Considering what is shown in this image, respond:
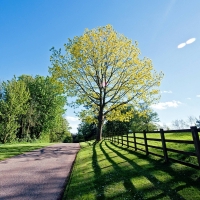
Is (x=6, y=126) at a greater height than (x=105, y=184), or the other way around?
(x=6, y=126)

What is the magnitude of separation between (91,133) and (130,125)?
17712 mm

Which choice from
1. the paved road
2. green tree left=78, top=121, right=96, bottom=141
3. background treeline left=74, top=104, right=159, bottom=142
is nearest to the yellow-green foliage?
the paved road

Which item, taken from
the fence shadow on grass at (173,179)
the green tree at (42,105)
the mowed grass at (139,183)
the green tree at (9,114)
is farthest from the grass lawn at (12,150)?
the green tree at (42,105)

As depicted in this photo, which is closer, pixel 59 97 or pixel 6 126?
pixel 6 126

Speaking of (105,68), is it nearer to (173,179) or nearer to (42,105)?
(173,179)

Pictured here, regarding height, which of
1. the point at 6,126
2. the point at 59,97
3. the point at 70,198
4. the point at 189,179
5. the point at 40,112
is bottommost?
the point at 70,198

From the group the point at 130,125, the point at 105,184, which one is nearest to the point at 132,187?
the point at 105,184

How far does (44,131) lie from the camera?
48.1 m

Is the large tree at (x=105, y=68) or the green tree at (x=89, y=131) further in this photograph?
the green tree at (x=89, y=131)

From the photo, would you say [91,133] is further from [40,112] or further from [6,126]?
[6,126]

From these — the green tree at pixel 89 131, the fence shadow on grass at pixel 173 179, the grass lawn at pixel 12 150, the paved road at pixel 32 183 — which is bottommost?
the paved road at pixel 32 183

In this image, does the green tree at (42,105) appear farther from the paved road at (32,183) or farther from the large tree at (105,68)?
the paved road at (32,183)

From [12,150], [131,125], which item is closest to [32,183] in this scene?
[12,150]

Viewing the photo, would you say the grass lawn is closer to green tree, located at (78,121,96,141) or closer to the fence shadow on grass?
the fence shadow on grass
